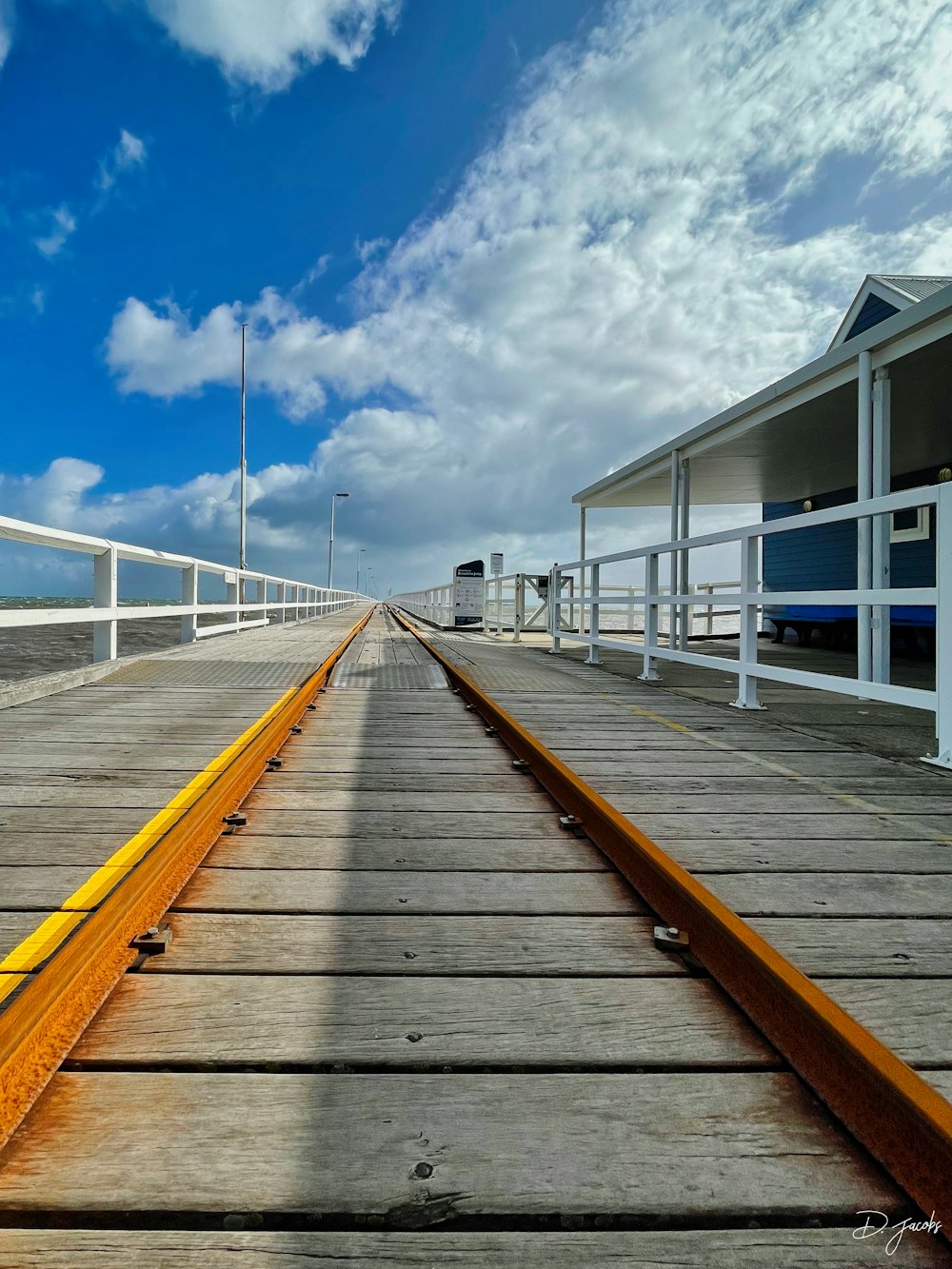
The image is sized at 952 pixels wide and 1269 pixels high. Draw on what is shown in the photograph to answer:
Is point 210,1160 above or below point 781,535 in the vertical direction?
below

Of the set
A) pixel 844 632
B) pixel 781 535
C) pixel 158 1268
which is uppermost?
pixel 781 535

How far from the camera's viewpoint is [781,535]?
1652cm

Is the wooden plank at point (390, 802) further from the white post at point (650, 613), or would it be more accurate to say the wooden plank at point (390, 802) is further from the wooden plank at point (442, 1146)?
the white post at point (650, 613)

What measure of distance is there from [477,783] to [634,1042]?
193cm

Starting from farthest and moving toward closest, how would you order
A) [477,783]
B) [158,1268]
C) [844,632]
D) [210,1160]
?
[844,632] < [477,783] < [210,1160] < [158,1268]

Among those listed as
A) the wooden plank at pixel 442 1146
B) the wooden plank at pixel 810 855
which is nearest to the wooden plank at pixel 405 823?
the wooden plank at pixel 810 855

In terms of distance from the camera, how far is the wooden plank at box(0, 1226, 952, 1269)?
3.04 ft

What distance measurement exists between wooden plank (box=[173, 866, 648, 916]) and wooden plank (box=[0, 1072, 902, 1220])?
673 millimetres

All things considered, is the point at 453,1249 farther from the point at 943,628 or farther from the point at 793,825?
the point at 943,628

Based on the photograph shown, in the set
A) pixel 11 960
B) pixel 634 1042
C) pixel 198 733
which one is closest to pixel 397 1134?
pixel 634 1042

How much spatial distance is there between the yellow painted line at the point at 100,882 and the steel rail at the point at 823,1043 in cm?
149

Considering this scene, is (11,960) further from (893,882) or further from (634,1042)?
(893,882)

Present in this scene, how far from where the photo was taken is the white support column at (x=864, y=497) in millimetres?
5871

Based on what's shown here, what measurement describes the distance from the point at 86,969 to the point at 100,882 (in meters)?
0.70
